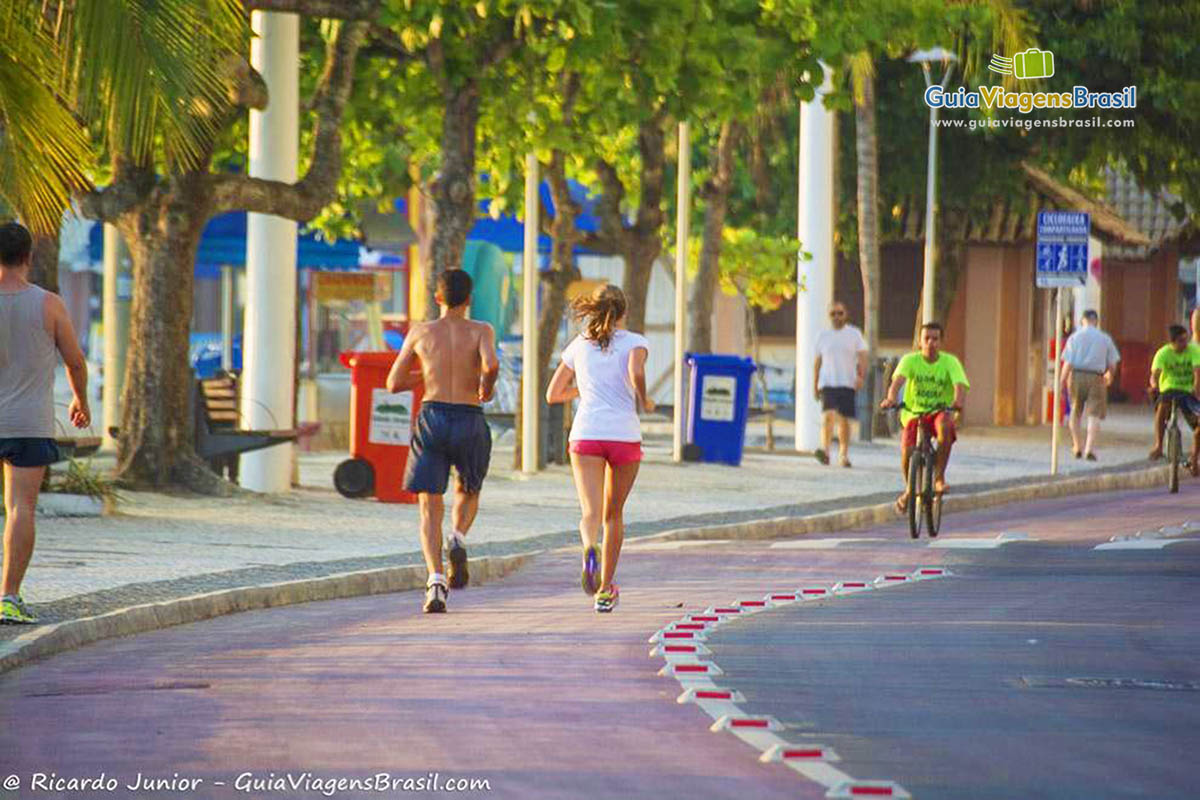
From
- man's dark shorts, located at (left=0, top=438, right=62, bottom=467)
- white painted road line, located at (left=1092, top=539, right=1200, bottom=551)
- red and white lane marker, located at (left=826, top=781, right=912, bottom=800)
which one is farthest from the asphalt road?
white painted road line, located at (left=1092, top=539, right=1200, bottom=551)

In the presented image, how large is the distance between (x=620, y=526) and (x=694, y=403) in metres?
15.2

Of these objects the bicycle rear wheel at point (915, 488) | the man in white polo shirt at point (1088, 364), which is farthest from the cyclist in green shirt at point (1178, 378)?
the bicycle rear wheel at point (915, 488)

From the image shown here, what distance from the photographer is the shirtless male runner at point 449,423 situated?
14367 millimetres

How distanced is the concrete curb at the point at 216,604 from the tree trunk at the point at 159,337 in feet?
14.9

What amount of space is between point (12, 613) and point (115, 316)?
14.1 meters

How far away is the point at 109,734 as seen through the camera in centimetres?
941

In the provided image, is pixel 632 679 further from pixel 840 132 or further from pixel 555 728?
pixel 840 132

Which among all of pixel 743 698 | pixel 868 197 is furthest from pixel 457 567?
pixel 868 197

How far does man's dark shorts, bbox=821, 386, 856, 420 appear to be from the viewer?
29391mm

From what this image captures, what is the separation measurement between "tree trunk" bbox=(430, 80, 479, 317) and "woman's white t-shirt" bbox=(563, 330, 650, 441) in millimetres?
9864

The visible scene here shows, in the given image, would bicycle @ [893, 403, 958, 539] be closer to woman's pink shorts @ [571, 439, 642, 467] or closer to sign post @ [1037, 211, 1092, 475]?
woman's pink shorts @ [571, 439, 642, 467]

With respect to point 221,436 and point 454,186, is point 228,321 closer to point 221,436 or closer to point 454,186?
point 454,186

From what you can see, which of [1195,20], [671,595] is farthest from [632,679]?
[1195,20]

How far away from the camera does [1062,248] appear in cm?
2942
